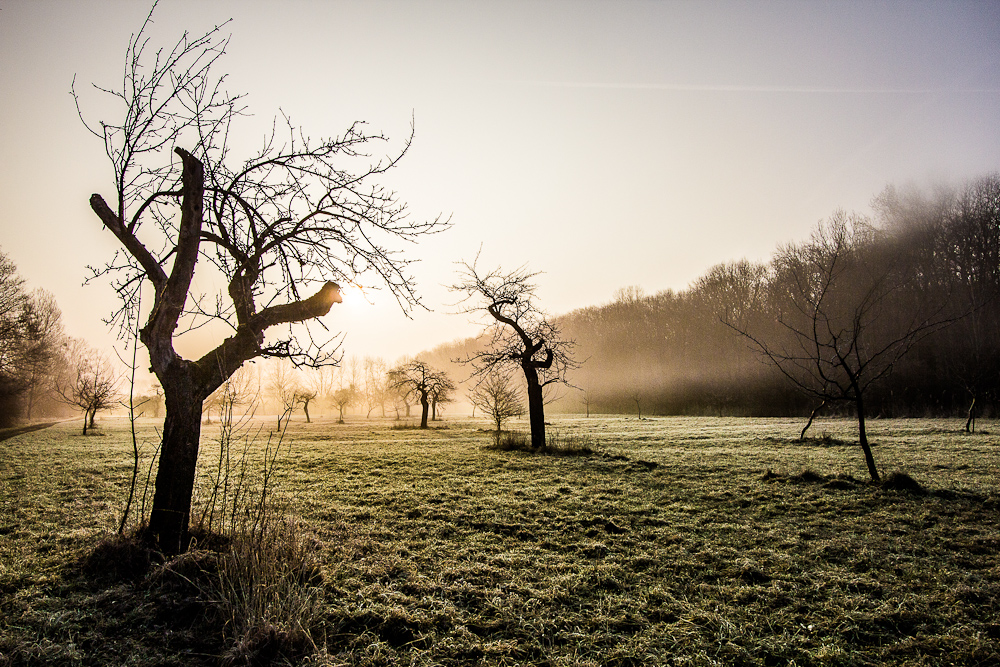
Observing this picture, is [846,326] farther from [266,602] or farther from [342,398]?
[342,398]

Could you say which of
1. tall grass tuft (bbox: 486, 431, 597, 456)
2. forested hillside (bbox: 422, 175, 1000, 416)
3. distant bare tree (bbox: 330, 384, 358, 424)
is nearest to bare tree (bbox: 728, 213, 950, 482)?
forested hillside (bbox: 422, 175, 1000, 416)

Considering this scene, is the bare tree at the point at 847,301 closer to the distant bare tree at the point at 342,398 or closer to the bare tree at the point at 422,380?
the bare tree at the point at 422,380

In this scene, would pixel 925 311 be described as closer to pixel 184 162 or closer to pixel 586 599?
pixel 586 599

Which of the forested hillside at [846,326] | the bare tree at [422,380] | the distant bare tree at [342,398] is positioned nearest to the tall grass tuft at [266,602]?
the forested hillside at [846,326]

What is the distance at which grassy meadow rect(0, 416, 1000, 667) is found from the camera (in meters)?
3.15

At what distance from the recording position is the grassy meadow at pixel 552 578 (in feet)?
10.3

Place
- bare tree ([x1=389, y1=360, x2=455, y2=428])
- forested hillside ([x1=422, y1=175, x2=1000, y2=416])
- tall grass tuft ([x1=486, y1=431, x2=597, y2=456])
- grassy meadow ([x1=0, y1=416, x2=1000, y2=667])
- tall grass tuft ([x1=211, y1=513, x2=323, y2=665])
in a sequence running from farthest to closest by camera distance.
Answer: bare tree ([x1=389, y1=360, x2=455, y2=428])
forested hillside ([x1=422, y1=175, x2=1000, y2=416])
tall grass tuft ([x1=486, y1=431, x2=597, y2=456])
grassy meadow ([x1=0, y1=416, x2=1000, y2=667])
tall grass tuft ([x1=211, y1=513, x2=323, y2=665])

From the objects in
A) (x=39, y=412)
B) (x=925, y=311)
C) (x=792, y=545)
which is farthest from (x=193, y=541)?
(x=39, y=412)

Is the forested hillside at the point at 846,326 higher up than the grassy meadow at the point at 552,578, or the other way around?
the forested hillside at the point at 846,326

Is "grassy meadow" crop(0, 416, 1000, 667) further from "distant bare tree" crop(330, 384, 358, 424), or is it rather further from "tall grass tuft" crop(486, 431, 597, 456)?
"distant bare tree" crop(330, 384, 358, 424)

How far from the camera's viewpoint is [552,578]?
4.46 m

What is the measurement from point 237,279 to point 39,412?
68317 mm

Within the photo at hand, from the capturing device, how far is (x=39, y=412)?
51156 millimetres

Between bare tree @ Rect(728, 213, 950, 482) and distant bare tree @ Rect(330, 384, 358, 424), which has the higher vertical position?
bare tree @ Rect(728, 213, 950, 482)
